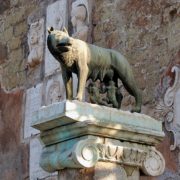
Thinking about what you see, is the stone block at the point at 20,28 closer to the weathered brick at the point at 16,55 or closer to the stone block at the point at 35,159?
the weathered brick at the point at 16,55

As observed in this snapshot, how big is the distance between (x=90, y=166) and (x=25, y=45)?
478 centimetres

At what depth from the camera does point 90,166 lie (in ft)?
10.6

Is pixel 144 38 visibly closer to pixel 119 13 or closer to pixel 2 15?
pixel 119 13

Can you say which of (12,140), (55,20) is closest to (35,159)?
(12,140)

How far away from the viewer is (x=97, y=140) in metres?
→ 3.30

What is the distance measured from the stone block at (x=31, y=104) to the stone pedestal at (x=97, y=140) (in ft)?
13.1

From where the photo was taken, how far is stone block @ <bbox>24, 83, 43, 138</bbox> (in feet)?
24.4

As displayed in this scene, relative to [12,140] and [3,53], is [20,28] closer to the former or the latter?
[3,53]

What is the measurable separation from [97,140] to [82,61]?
0.49 metres

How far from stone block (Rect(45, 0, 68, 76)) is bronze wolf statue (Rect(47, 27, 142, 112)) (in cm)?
347

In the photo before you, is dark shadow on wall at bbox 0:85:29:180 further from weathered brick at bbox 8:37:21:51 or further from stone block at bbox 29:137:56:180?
weathered brick at bbox 8:37:21:51

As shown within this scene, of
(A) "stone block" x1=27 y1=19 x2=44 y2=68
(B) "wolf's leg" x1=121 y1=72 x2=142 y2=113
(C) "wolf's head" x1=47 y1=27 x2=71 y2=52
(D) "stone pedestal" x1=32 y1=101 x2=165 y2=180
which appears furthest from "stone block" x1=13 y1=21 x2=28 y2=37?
(D) "stone pedestal" x1=32 y1=101 x2=165 y2=180

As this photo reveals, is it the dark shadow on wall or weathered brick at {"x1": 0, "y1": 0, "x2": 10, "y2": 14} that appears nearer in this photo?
the dark shadow on wall

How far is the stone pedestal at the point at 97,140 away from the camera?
326 cm
